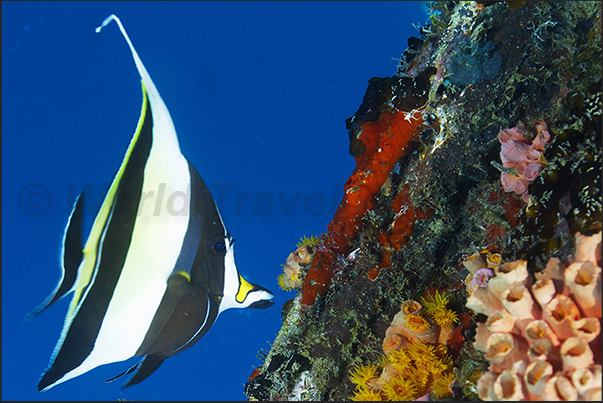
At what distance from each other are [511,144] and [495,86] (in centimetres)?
51

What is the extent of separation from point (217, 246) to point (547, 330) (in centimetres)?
123

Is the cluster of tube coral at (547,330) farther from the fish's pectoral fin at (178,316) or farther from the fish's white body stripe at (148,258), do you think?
the fish's white body stripe at (148,258)

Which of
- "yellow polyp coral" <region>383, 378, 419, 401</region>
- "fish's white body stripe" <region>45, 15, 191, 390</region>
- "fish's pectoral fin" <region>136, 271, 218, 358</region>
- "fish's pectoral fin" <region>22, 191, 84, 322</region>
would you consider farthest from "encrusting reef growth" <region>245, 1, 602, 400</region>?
"fish's pectoral fin" <region>22, 191, 84, 322</region>

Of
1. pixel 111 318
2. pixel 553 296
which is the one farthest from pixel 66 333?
pixel 553 296

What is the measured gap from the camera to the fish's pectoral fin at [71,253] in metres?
1.14

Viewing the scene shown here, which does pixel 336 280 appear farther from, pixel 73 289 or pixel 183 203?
pixel 73 289

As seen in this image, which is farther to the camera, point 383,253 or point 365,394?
point 383,253

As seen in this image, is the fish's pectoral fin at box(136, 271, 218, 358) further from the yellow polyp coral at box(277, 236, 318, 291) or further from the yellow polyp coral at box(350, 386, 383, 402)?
the yellow polyp coral at box(277, 236, 318, 291)

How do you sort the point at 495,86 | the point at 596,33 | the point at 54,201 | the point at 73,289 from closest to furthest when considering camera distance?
the point at 73,289 < the point at 54,201 < the point at 596,33 < the point at 495,86

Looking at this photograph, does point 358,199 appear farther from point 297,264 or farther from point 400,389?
point 400,389

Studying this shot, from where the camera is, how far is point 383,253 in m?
2.40

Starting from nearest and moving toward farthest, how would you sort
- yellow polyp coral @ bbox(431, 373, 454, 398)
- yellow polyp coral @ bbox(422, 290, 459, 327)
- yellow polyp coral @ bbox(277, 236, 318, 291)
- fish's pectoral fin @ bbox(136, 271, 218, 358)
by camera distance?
fish's pectoral fin @ bbox(136, 271, 218, 358) < yellow polyp coral @ bbox(431, 373, 454, 398) < yellow polyp coral @ bbox(422, 290, 459, 327) < yellow polyp coral @ bbox(277, 236, 318, 291)

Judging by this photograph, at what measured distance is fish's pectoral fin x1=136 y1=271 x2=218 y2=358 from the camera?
1281 mm

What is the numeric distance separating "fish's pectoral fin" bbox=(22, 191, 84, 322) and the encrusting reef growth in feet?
4.96
